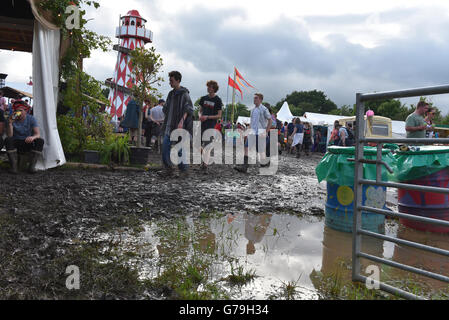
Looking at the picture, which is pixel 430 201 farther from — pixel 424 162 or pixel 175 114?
pixel 175 114

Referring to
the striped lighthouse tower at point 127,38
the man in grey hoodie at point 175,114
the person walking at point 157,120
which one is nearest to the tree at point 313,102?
the striped lighthouse tower at point 127,38

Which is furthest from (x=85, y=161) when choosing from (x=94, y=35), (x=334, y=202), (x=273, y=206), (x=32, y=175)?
(x=334, y=202)

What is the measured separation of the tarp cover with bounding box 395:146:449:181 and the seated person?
604 centimetres

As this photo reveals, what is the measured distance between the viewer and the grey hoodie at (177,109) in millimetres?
6988

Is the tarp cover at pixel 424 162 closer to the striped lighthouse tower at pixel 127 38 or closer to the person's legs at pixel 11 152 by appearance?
the person's legs at pixel 11 152

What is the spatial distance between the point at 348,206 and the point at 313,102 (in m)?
98.6

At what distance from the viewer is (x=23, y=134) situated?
654cm

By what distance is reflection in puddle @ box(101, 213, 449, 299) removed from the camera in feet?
8.26

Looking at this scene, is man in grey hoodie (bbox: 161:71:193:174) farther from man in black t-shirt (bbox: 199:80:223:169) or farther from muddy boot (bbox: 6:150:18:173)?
muddy boot (bbox: 6:150:18:173)

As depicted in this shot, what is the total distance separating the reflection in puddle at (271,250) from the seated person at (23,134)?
3913 millimetres
